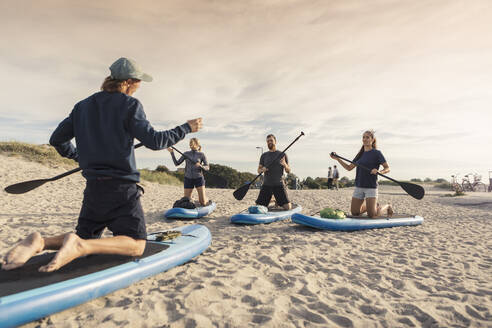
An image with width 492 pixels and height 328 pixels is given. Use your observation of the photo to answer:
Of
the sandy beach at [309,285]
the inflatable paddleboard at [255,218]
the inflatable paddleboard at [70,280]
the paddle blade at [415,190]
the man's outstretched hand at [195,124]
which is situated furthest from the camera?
the paddle blade at [415,190]

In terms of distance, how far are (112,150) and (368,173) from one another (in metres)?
5.29

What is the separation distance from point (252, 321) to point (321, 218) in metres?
3.84

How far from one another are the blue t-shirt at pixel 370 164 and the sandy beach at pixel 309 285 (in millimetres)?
1094

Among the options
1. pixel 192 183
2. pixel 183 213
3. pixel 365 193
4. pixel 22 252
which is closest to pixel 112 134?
pixel 22 252

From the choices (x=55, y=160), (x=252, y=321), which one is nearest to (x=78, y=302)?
(x=252, y=321)

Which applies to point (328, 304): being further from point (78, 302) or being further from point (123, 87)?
point (123, 87)

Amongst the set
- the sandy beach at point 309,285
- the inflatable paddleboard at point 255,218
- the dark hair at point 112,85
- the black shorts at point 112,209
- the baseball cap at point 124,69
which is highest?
the baseball cap at point 124,69

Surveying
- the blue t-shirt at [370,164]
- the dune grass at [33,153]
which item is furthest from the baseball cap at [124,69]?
the dune grass at [33,153]

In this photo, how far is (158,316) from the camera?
238 cm

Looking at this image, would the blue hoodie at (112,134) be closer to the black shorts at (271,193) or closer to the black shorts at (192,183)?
the black shorts at (271,193)

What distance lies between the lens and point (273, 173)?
7.02 metres

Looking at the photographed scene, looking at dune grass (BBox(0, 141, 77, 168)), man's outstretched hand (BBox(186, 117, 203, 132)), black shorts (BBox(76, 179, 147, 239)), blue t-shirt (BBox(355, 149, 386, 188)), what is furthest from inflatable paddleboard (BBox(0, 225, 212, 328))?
dune grass (BBox(0, 141, 77, 168))

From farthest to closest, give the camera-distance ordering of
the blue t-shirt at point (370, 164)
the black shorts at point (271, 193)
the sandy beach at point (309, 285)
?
the black shorts at point (271, 193), the blue t-shirt at point (370, 164), the sandy beach at point (309, 285)

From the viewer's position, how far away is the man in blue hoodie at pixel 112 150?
96.3 inches
